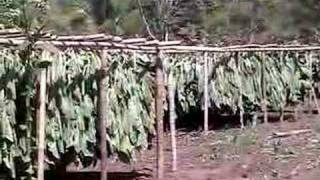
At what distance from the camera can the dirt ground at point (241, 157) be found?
1059cm

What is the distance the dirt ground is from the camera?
10.6m

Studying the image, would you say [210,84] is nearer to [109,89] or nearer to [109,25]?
[109,89]

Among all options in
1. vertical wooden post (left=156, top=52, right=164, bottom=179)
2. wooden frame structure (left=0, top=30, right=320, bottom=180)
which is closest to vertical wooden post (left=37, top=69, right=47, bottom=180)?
wooden frame structure (left=0, top=30, right=320, bottom=180)

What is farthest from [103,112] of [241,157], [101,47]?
[241,157]

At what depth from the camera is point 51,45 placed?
7.86 meters

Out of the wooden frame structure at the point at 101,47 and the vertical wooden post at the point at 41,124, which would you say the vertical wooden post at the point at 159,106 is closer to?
the wooden frame structure at the point at 101,47

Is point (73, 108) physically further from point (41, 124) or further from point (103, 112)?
point (41, 124)

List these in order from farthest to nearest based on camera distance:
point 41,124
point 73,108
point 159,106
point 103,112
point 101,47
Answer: point 159,106 → point 101,47 → point 103,112 → point 73,108 → point 41,124

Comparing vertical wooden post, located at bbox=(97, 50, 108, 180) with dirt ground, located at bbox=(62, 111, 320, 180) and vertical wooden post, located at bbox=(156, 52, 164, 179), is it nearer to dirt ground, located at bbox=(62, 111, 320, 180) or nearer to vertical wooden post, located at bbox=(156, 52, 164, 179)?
vertical wooden post, located at bbox=(156, 52, 164, 179)

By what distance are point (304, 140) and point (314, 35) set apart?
6.16m

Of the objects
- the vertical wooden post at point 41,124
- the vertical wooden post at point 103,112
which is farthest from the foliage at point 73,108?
the vertical wooden post at point 41,124

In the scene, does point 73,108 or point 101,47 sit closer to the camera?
point 73,108

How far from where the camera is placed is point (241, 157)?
11.9 meters

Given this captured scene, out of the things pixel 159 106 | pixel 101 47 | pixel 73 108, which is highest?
pixel 101 47
